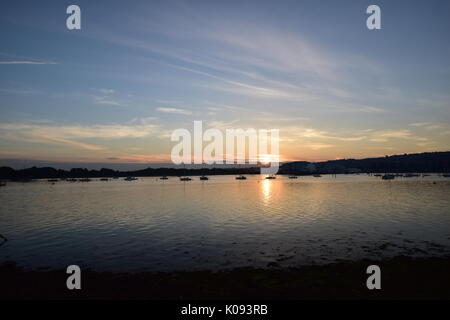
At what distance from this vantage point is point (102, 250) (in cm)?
2483

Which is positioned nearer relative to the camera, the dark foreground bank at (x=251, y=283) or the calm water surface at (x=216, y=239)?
the dark foreground bank at (x=251, y=283)

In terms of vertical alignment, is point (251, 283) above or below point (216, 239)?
above

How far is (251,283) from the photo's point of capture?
1633cm

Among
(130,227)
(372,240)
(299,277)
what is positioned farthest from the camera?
(130,227)

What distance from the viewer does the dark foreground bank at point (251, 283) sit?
14.7 metres

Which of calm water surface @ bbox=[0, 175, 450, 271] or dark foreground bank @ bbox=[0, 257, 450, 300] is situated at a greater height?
dark foreground bank @ bbox=[0, 257, 450, 300]

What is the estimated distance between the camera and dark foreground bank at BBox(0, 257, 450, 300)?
1466 cm

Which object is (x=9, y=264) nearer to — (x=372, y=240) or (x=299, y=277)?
(x=299, y=277)

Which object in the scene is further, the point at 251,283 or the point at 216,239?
the point at 216,239

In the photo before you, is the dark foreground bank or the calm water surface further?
the calm water surface

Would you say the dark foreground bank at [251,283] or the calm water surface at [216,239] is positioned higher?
the dark foreground bank at [251,283]

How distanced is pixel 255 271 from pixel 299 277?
116 inches
